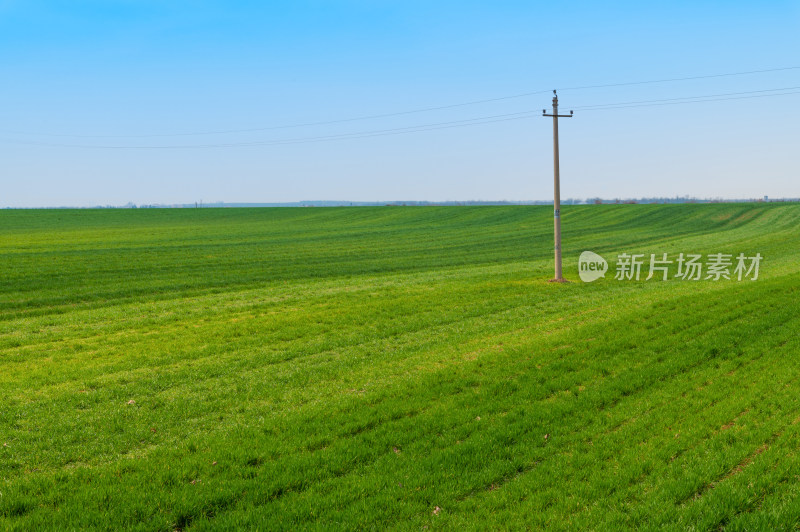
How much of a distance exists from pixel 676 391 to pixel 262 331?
931cm

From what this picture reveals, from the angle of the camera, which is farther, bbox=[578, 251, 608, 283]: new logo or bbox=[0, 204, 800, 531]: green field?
bbox=[578, 251, 608, 283]: new logo

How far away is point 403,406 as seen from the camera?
354 inches

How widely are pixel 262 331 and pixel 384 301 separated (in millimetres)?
4893

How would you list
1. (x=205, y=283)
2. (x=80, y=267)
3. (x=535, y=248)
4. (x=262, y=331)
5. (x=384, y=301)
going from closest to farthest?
1. (x=262, y=331)
2. (x=384, y=301)
3. (x=205, y=283)
4. (x=80, y=267)
5. (x=535, y=248)

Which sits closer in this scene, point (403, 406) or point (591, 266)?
point (403, 406)

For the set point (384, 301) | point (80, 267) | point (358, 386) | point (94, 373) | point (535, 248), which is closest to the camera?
point (358, 386)

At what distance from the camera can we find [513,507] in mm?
6121

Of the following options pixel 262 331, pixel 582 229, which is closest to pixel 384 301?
pixel 262 331

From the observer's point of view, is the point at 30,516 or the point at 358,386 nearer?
the point at 30,516

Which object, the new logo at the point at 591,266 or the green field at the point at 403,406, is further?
the new logo at the point at 591,266

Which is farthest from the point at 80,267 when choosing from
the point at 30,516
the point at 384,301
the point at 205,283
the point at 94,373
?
the point at 30,516

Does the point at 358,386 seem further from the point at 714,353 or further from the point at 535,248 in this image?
the point at 535,248

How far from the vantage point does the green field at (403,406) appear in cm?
620

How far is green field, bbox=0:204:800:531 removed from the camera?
244 inches
